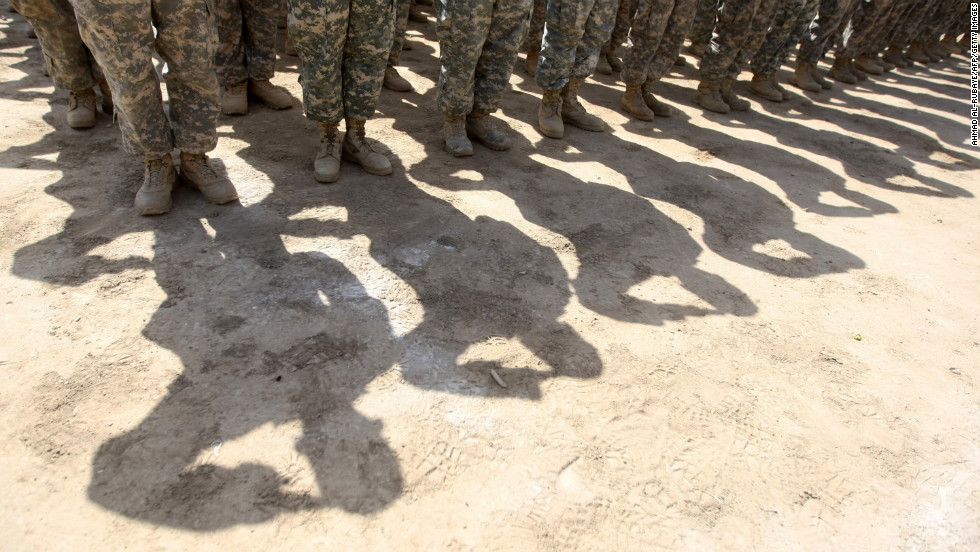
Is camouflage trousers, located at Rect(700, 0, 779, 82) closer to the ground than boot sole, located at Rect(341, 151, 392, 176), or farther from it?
farther from it

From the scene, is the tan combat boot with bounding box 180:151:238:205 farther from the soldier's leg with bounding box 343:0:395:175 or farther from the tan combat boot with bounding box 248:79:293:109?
the tan combat boot with bounding box 248:79:293:109

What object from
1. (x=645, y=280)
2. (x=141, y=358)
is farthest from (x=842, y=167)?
(x=141, y=358)

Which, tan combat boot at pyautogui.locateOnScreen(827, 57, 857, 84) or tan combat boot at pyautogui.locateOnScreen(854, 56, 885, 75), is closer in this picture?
tan combat boot at pyautogui.locateOnScreen(827, 57, 857, 84)

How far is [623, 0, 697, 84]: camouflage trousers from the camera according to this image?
4434 millimetres

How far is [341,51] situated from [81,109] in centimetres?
186

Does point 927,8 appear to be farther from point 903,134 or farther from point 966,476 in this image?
point 966,476

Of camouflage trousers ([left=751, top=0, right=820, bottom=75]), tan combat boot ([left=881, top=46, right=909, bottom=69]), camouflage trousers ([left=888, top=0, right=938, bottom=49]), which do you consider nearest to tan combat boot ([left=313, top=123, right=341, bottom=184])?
camouflage trousers ([left=751, top=0, right=820, bottom=75])

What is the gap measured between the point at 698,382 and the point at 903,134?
17.0ft

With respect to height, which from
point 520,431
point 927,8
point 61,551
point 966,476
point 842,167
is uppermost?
point 927,8

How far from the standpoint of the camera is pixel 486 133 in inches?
151

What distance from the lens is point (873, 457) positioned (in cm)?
194

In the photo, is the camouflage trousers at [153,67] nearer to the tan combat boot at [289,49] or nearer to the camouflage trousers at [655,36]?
the tan combat boot at [289,49]

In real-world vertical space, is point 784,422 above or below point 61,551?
above

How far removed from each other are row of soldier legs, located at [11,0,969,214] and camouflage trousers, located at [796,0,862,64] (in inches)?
1.0
